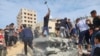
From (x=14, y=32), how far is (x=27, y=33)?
10.5 ft

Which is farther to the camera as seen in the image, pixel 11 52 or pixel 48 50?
pixel 11 52

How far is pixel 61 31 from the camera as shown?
19.5m

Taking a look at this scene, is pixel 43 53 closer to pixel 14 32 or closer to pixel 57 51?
pixel 57 51

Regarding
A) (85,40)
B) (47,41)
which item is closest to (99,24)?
(85,40)

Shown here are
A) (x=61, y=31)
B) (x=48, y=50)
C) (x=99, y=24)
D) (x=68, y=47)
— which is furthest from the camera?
(x=61, y=31)

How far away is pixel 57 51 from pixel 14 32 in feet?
14.1

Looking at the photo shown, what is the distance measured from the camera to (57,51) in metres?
17.0

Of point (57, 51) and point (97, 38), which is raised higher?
point (97, 38)

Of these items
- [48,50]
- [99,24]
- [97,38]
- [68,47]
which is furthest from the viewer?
[68,47]

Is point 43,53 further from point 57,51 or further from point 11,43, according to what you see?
point 11,43

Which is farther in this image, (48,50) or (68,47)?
(68,47)

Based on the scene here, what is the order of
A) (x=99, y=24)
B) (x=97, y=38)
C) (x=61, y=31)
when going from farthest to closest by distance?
(x=61, y=31) → (x=99, y=24) → (x=97, y=38)

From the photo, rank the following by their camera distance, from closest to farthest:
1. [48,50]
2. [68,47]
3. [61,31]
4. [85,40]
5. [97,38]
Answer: [97,38], [85,40], [48,50], [68,47], [61,31]

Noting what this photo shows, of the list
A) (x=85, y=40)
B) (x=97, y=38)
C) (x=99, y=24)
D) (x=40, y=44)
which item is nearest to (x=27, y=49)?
(x=40, y=44)
